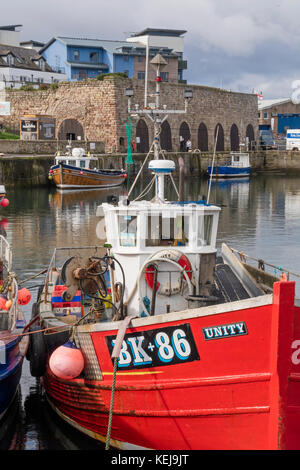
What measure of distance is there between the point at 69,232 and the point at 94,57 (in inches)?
1746

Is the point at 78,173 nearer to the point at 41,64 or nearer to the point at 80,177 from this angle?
the point at 80,177

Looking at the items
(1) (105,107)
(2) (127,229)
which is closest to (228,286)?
(2) (127,229)

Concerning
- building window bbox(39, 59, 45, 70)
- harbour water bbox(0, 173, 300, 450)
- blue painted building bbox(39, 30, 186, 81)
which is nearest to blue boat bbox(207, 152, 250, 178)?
harbour water bbox(0, 173, 300, 450)

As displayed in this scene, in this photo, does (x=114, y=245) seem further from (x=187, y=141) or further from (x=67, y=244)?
(x=187, y=141)

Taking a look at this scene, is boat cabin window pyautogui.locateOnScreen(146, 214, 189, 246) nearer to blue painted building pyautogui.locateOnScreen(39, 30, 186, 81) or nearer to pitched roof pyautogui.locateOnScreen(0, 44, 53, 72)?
pitched roof pyautogui.locateOnScreen(0, 44, 53, 72)

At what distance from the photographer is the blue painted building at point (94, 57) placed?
62.3 m

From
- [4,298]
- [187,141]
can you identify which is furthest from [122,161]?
[4,298]

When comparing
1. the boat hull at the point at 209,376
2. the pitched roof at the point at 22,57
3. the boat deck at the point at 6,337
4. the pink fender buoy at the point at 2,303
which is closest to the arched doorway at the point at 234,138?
the pitched roof at the point at 22,57

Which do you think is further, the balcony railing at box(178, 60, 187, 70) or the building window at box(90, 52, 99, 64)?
the balcony railing at box(178, 60, 187, 70)

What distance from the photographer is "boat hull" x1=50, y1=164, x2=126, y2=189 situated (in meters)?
36.2

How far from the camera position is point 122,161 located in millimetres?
42156

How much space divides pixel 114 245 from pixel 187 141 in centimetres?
4452

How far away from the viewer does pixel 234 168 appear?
157 ft

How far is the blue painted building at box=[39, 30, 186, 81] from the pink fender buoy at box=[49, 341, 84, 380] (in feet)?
190
